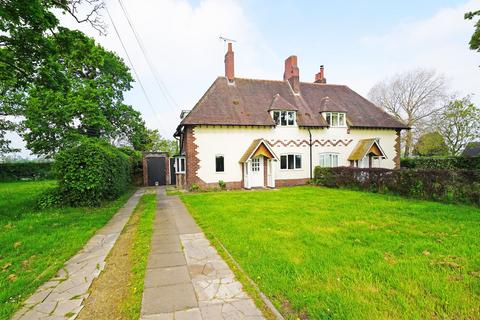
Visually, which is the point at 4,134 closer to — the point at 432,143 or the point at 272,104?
the point at 272,104

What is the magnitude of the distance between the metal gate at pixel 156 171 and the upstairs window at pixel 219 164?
8675 millimetres

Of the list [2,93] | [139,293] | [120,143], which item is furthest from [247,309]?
[2,93]

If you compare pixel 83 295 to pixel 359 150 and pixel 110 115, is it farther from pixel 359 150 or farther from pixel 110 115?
pixel 110 115

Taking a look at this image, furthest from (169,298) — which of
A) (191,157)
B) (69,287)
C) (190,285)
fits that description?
(191,157)

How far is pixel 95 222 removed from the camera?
309 inches

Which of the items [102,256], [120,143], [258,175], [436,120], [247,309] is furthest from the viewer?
[436,120]

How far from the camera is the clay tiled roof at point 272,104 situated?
55.3 ft

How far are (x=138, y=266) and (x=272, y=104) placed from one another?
15.7m

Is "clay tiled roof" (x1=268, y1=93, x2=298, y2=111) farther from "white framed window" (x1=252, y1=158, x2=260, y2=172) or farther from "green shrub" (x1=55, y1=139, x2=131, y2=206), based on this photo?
"green shrub" (x1=55, y1=139, x2=131, y2=206)

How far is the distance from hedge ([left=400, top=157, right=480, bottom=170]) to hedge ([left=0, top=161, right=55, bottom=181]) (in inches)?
1636

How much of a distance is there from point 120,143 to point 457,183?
3059cm

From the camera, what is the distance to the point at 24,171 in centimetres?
2811

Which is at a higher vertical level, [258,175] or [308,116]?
[308,116]

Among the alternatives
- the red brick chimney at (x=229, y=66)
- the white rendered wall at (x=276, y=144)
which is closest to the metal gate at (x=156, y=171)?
the white rendered wall at (x=276, y=144)
